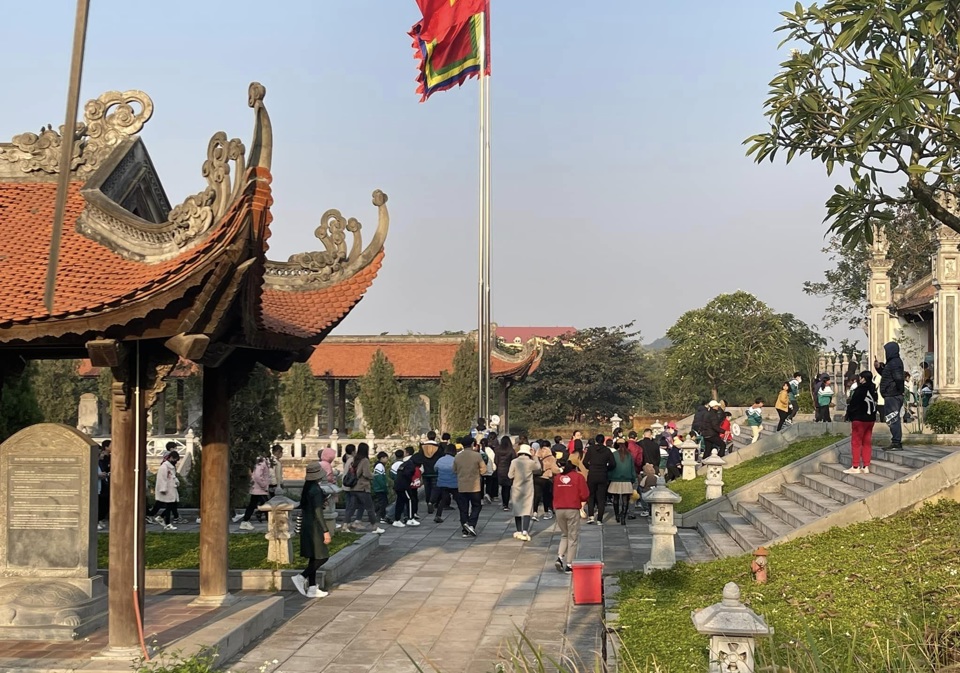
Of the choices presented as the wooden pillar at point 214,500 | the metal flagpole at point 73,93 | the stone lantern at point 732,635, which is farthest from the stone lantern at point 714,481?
the metal flagpole at point 73,93

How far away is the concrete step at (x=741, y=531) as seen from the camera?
1609cm

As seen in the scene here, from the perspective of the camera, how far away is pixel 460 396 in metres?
43.4

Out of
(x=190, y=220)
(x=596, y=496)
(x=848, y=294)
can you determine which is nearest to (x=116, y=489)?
(x=190, y=220)

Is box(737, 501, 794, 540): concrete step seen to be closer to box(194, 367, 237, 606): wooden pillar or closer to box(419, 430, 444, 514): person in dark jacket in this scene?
box(419, 430, 444, 514): person in dark jacket

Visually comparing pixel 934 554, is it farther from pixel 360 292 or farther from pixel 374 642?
pixel 360 292

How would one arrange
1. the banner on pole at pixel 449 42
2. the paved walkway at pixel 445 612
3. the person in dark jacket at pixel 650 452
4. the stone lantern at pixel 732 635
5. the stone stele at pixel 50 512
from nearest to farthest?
1. the stone lantern at pixel 732 635
2. the paved walkway at pixel 445 612
3. the stone stele at pixel 50 512
4. the person in dark jacket at pixel 650 452
5. the banner on pole at pixel 449 42

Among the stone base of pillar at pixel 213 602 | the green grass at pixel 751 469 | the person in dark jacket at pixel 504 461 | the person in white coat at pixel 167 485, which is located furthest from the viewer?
the person in dark jacket at pixel 504 461

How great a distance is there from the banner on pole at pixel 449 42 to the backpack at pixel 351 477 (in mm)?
13397

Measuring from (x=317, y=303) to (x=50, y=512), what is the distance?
3917mm

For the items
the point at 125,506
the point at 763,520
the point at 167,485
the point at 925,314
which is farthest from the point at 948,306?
the point at 125,506

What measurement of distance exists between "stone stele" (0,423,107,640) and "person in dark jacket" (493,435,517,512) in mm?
12750

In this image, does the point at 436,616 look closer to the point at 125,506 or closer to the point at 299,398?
the point at 125,506

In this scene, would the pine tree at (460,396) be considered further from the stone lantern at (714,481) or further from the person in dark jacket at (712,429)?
the stone lantern at (714,481)

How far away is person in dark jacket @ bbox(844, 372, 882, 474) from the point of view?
53.6 feet
